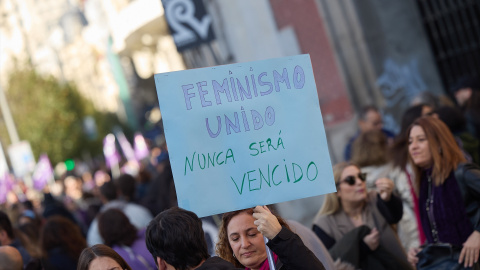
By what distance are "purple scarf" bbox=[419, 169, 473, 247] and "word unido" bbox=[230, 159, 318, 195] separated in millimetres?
1320

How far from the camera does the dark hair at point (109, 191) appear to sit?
8.89 metres

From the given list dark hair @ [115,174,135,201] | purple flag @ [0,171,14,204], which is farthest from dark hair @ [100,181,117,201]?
purple flag @ [0,171,14,204]

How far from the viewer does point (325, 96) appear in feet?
40.2

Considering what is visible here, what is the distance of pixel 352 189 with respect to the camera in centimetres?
532

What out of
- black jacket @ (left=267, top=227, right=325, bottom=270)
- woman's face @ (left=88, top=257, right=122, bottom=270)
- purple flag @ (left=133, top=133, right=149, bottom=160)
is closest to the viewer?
black jacket @ (left=267, top=227, right=325, bottom=270)

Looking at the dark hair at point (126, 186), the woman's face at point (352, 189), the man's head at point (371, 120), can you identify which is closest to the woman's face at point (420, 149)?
the woman's face at point (352, 189)

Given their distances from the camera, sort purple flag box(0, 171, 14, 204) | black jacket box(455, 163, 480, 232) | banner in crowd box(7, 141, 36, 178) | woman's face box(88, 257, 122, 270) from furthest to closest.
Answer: banner in crowd box(7, 141, 36, 178) < purple flag box(0, 171, 14, 204) < black jacket box(455, 163, 480, 232) < woman's face box(88, 257, 122, 270)

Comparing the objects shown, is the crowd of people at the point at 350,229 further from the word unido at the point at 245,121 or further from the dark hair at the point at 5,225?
the word unido at the point at 245,121

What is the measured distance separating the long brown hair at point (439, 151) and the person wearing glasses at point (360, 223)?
32 cm

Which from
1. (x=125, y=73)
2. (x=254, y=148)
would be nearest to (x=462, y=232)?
(x=254, y=148)

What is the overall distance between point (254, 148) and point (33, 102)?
44327 mm

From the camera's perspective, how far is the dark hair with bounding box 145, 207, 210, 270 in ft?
11.2

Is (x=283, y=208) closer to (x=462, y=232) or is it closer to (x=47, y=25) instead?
(x=462, y=232)

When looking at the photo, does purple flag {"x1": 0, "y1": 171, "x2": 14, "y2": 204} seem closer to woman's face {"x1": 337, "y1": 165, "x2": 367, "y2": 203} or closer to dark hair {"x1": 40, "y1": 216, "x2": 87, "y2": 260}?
dark hair {"x1": 40, "y1": 216, "x2": 87, "y2": 260}
